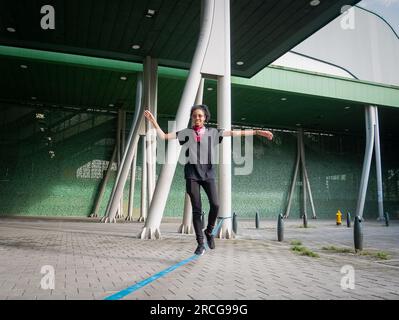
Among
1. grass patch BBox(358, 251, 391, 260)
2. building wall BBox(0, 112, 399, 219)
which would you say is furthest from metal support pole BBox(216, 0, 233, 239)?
building wall BBox(0, 112, 399, 219)

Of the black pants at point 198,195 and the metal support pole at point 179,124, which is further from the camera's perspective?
the metal support pole at point 179,124

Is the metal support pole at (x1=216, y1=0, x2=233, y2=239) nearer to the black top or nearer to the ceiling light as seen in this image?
the ceiling light

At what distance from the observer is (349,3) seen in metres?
10.8

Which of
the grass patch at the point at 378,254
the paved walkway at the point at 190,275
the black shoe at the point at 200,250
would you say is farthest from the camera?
the grass patch at the point at 378,254

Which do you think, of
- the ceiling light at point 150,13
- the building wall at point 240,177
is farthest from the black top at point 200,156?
the building wall at point 240,177

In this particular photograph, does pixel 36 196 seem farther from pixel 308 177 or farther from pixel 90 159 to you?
pixel 308 177

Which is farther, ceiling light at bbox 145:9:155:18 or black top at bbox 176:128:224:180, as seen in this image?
ceiling light at bbox 145:9:155:18

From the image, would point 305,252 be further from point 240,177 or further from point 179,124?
point 240,177

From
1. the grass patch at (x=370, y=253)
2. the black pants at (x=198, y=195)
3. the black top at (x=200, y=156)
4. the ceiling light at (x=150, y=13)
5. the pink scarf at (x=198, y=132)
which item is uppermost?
the ceiling light at (x=150, y=13)

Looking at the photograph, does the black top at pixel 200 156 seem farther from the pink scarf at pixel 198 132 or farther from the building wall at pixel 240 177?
the building wall at pixel 240 177

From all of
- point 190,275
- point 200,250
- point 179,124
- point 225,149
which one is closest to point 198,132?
point 200,250

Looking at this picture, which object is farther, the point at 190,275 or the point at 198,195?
the point at 198,195
